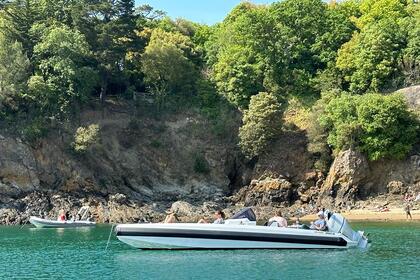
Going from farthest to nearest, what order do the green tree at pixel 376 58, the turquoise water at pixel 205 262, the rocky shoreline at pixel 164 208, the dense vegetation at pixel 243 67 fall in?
the green tree at pixel 376 58
the dense vegetation at pixel 243 67
the rocky shoreline at pixel 164 208
the turquoise water at pixel 205 262

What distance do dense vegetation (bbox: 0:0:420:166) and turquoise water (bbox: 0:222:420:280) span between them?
89.1 ft

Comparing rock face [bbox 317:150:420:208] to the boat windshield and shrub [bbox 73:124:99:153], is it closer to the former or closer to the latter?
shrub [bbox 73:124:99:153]

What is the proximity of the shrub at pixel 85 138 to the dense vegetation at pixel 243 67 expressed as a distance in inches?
17.9

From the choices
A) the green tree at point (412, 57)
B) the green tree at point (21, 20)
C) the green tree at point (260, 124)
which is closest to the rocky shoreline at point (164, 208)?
the green tree at point (260, 124)

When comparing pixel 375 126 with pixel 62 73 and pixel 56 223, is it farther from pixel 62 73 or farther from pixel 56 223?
pixel 62 73

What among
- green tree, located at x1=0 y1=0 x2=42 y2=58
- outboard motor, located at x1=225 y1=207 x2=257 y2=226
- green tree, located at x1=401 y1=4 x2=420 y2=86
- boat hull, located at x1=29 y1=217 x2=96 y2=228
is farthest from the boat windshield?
green tree, located at x1=0 y1=0 x2=42 y2=58

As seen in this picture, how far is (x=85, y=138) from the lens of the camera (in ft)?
218

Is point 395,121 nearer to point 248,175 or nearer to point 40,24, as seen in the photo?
point 248,175

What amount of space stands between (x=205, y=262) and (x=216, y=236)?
3.48 m

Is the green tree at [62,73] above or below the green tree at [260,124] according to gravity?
above

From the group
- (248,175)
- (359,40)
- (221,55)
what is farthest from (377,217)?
(221,55)

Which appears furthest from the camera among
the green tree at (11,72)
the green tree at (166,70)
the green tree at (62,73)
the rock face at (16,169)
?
the green tree at (166,70)

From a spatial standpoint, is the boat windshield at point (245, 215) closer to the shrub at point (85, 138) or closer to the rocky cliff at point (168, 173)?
the rocky cliff at point (168, 173)

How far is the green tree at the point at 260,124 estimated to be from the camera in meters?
68.6
